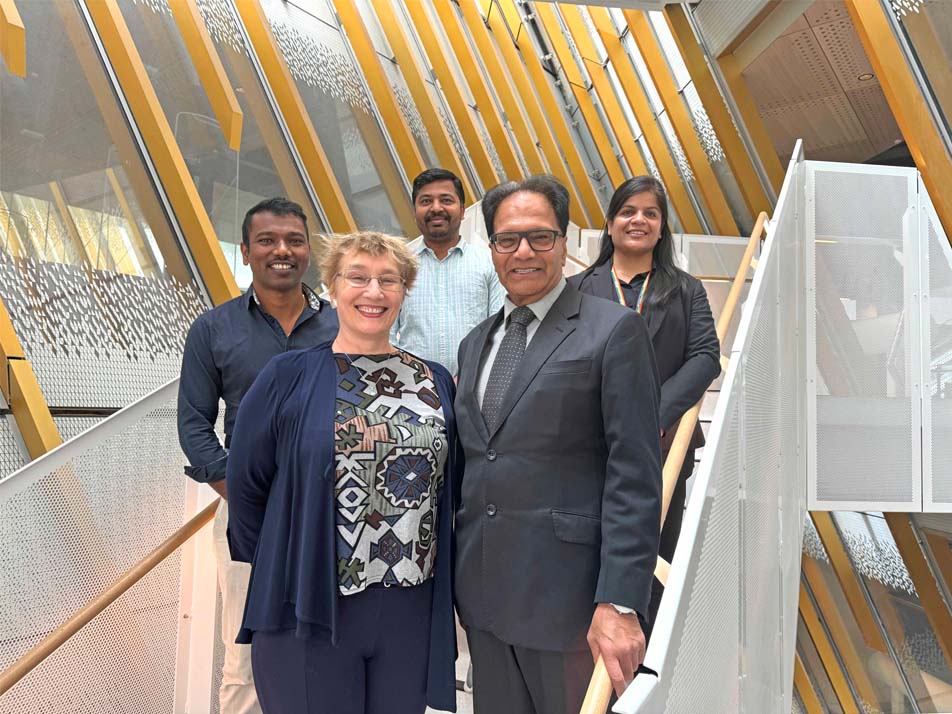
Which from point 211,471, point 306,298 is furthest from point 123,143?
point 211,471

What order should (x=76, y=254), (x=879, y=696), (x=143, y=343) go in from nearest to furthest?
(x=76, y=254) < (x=143, y=343) < (x=879, y=696)

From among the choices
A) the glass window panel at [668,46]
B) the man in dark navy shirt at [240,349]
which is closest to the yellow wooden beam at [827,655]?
the glass window panel at [668,46]

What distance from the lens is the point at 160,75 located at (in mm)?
4957

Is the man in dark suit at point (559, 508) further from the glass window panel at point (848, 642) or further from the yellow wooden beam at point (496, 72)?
the yellow wooden beam at point (496, 72)

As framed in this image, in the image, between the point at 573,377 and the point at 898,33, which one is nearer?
the point at 573,377

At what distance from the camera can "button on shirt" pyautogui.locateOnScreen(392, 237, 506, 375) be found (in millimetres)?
2861

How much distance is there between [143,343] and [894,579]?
Result: 8675 millimetres

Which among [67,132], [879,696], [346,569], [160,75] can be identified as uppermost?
[160,75]

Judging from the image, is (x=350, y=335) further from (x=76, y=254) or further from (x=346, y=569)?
(x=76, y=254)

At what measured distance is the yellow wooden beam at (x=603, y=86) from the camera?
12148 mm

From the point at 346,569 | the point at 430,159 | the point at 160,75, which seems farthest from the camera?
the point at 430,159

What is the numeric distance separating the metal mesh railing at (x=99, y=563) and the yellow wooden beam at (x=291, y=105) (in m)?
3.92

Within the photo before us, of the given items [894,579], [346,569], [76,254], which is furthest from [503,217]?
[894,579]

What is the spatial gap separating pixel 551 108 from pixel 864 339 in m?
8.94
